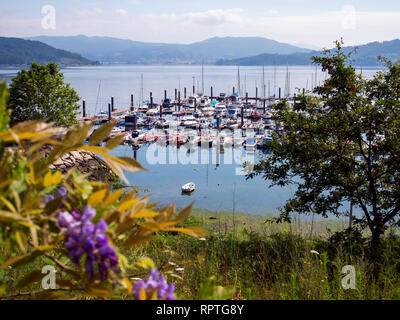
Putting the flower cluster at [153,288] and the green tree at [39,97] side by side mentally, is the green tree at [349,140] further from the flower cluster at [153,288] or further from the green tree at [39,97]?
the green tree at [39,97]

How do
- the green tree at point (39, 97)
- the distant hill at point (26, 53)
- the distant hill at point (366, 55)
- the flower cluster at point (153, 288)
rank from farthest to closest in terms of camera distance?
the distant hill at point (366, 55), the distant hill at point (26, 53), the green tree at point (39, 97), the flower cluster at point (153, 288)

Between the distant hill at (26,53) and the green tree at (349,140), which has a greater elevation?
the distant hill at (26,53)

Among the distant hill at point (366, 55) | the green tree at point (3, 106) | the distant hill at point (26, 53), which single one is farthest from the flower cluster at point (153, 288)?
the distant hill at point (26, 53)

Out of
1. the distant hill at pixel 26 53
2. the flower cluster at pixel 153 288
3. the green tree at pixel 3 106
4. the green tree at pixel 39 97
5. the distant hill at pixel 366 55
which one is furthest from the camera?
the distant hill at pixel 366 55

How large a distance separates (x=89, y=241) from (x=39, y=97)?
20.0 meters

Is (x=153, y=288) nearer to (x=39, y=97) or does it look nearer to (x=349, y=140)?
(x=349, y=140)

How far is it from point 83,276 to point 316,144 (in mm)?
6604

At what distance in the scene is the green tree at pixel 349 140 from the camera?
6543 mm

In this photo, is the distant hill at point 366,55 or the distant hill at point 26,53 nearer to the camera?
the distant hill at point 26,53

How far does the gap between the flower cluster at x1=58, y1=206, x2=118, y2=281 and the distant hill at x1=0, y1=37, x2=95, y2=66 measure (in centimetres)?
9382

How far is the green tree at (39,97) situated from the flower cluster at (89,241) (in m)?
18.5

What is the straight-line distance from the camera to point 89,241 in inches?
24.9

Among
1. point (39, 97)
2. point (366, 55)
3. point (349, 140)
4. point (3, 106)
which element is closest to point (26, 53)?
point (39, 97)
